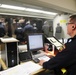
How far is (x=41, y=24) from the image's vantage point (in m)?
4.19

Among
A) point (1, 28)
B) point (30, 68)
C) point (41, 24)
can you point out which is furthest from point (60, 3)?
point (30, 68)

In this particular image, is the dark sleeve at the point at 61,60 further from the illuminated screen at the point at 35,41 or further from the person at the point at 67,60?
the illuminated screen at the point at 35,41

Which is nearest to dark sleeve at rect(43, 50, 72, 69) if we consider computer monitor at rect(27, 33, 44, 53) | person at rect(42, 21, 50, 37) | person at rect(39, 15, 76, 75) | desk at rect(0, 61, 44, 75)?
person at rect(39, 15, 76, 75)

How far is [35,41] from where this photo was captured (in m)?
2.32

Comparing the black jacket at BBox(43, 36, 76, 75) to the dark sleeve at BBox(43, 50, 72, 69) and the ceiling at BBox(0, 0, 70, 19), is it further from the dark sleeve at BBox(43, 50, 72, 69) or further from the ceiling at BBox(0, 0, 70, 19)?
the ceiling at BBox(0, 0, 70, 19)

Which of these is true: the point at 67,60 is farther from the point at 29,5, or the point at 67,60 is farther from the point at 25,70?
the point at 29,5

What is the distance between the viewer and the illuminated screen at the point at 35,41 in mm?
2223

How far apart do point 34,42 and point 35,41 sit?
3 cm

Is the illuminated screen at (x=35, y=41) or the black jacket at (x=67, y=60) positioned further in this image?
the illuminated screen at (x=35, y=41)

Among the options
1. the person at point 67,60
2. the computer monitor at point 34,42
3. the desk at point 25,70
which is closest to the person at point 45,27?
the computer monitor at point 34,42

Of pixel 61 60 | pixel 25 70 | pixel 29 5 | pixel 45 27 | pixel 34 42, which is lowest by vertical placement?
pixel 25 70

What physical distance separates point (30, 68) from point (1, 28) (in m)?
2.04

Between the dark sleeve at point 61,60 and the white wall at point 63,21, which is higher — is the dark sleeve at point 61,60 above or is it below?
below

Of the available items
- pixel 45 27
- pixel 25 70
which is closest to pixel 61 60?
pixel 25 70
